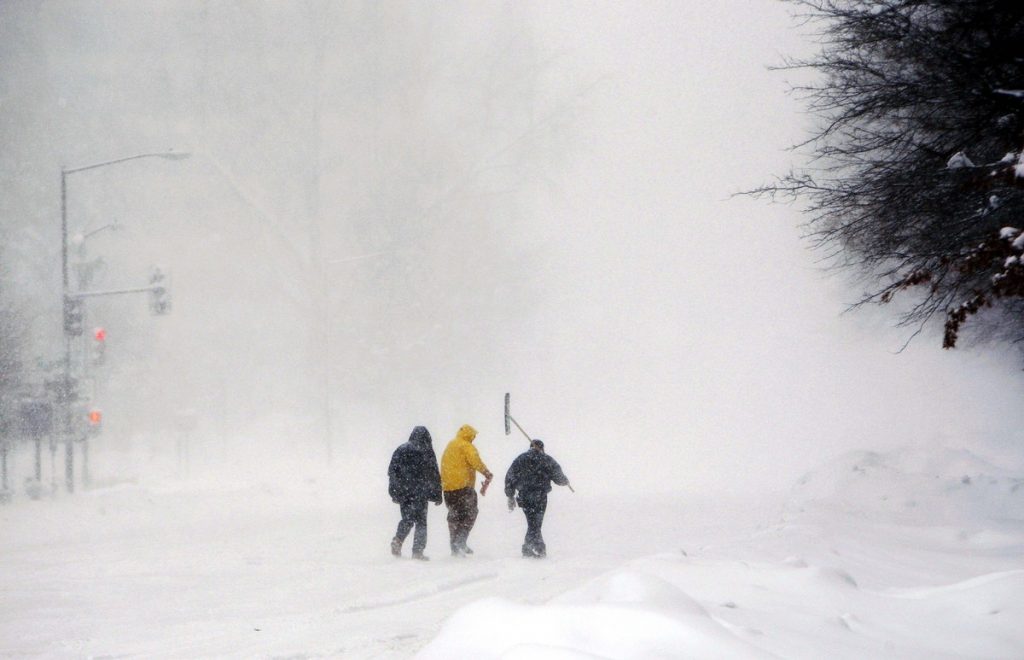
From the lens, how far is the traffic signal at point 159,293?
83.5 feet

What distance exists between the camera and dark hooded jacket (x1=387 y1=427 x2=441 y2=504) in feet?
41.4

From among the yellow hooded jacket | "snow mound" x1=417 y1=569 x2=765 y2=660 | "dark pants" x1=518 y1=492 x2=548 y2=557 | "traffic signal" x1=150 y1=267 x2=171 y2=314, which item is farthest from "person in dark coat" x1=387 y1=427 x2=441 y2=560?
"traffic signal" x1=150 y1=267 x2=171 y2=314

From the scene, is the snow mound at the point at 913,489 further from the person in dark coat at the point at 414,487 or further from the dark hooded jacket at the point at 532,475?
the person in dark coat at the point at 414,487

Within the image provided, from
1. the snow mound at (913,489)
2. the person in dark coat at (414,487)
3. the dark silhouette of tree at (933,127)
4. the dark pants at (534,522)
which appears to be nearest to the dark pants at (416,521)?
the person in dark coat at (414,487)

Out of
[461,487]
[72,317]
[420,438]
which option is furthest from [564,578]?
[72,317]

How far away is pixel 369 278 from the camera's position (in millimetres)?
40250

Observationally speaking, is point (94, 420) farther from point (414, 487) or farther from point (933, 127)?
point (933, 127)

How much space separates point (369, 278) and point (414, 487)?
28.3m

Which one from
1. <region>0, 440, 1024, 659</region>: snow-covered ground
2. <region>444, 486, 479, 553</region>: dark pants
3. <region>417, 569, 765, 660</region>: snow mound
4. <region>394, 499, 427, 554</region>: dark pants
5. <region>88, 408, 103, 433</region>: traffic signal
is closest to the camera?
<region>417, 569, 765, 660</region>: snow mound

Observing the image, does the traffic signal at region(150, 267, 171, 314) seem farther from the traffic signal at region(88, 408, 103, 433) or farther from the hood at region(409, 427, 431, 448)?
the hood at region(409, 427, 431, 448)

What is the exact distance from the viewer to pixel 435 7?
1427 inches

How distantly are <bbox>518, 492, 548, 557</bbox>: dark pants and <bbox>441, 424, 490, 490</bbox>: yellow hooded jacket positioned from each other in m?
0.65

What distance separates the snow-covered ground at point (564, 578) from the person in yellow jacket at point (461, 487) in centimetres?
43

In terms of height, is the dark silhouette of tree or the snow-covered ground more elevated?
the dark silhouette of tree
